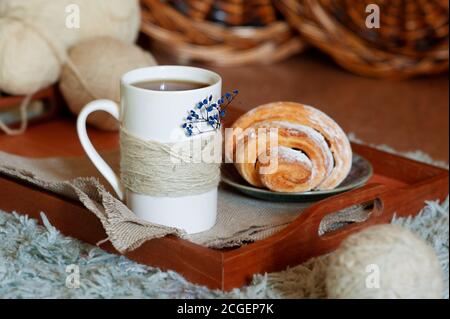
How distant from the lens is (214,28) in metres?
1.43

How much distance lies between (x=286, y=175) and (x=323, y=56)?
2.83 feet

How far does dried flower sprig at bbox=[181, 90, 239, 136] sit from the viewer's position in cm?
70

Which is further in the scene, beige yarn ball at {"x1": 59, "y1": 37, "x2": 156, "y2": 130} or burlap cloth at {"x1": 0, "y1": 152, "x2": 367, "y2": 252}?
beige yarn ball at {"x1": 59, "y1": 37, "x2": 156, "y2": 130}

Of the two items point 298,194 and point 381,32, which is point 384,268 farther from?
point 381,32

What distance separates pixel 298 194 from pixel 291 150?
0.04m

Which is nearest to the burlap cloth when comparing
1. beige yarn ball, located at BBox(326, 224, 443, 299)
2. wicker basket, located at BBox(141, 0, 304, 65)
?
beige yarn ball, located at BBox(326, 224, 443, 299)

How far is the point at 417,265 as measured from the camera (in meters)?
0.60

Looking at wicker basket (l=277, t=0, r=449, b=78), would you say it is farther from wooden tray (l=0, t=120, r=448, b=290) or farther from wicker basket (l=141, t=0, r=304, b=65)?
wooden tray (l=0, t=120, r=448, b=290)

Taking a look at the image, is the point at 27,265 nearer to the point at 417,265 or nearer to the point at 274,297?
the point at 274,297

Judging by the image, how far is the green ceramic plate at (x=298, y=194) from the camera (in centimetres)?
79

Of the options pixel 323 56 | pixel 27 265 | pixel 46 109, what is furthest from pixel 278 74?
pixel 27 265

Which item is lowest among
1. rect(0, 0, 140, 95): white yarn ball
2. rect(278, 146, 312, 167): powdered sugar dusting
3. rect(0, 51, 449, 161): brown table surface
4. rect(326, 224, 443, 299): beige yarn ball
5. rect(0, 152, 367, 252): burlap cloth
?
rect(0, 51, 449, 161): brown table surface

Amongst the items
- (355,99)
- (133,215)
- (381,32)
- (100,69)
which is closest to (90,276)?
(133,215)

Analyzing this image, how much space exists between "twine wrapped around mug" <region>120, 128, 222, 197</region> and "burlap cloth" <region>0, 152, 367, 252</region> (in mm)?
31
